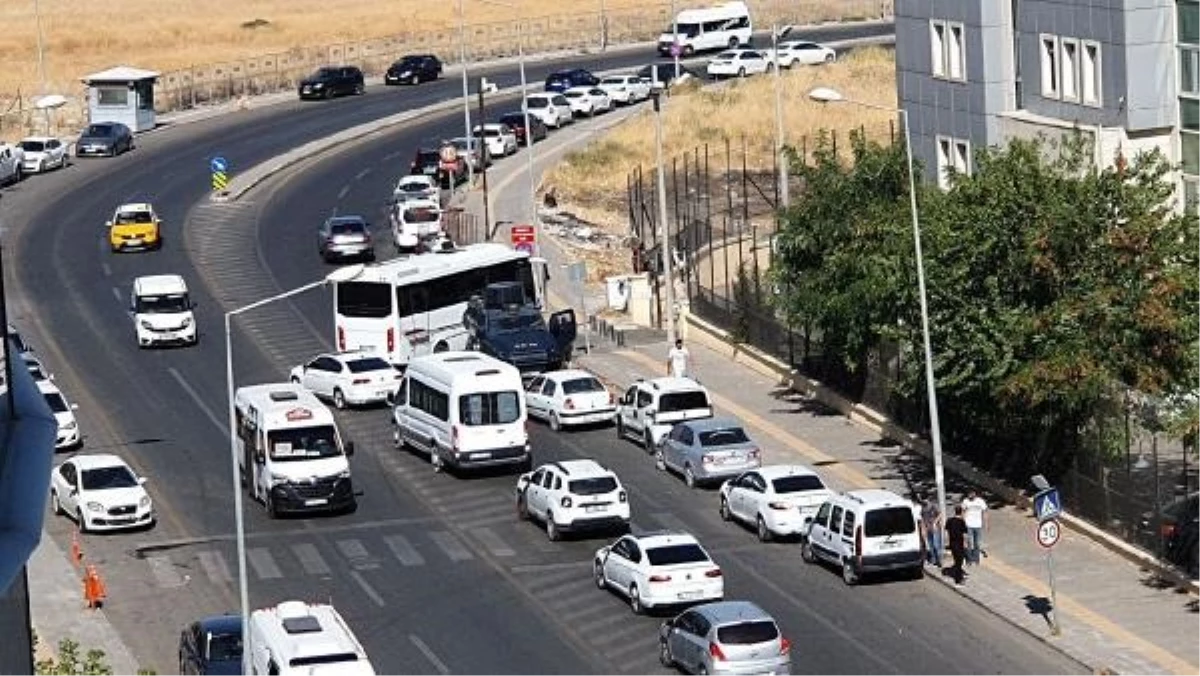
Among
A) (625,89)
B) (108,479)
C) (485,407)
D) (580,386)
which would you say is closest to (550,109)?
(625,89)

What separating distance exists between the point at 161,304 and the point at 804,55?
6011cm

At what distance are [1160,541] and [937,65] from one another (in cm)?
2968

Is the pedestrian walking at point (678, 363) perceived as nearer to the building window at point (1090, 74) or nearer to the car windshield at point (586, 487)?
the building window at point (1090, 74)

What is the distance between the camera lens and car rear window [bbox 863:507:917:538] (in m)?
43.6

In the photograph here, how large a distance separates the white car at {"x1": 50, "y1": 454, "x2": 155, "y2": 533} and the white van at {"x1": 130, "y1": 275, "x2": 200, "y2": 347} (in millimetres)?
16380

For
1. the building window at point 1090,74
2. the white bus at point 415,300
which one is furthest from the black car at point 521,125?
the building window at point 1090,74

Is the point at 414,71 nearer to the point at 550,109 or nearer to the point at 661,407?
the point at 550,109

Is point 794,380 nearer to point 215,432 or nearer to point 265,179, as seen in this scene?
point 215,432

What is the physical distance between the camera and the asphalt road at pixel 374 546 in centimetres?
4125

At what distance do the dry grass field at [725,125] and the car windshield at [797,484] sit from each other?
1721 inches

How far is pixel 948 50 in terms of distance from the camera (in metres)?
70.8

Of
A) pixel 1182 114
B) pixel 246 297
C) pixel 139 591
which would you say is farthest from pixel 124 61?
pixel 139 591

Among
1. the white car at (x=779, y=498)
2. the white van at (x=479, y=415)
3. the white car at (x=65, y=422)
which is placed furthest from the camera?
the white car at (x=65, y=422)

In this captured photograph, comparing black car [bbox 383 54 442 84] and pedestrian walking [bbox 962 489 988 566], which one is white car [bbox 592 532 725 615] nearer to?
pedestrian walking [bbox 962 489 988 566]
